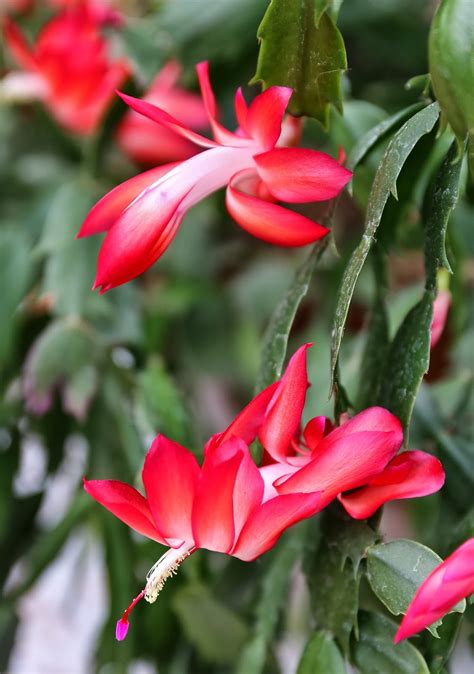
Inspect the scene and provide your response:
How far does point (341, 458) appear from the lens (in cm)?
41

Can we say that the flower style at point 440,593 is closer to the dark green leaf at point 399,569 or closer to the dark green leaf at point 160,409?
the dark green leaf at point 399,569

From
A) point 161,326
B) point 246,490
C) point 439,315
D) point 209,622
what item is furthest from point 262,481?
point 161,326

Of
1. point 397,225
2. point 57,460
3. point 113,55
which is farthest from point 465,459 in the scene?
point 113,55

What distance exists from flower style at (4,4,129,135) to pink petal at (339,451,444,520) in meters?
0.58

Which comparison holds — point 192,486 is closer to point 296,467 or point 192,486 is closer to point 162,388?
point 296,467

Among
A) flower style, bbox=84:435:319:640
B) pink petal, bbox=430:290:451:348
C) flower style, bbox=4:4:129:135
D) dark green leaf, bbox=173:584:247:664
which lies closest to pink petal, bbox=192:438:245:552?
flower style, bbox=84:435:319:640

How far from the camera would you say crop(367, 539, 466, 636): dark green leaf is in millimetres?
427

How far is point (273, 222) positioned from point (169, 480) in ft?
0.46

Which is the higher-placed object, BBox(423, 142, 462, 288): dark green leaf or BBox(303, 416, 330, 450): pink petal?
BBox(423, 142, 462, 288): dark green leaf

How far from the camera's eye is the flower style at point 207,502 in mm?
391

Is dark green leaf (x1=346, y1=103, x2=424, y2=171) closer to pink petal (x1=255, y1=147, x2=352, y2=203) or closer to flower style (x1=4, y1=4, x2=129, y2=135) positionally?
pink petal (x1=255, y1=147, x2=352, y2=203)

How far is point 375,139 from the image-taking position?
1.62 feet

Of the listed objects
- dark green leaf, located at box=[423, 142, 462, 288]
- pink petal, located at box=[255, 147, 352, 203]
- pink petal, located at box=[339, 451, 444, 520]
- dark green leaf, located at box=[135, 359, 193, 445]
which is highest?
pink petal, located at box=[255, 147, 352, 203]

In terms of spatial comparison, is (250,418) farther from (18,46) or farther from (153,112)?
(18,46)
